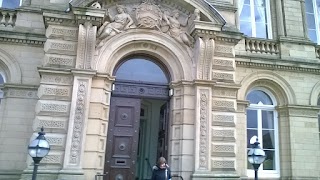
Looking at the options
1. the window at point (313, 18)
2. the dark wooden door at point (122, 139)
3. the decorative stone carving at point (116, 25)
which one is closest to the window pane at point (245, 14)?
the window at point (313, 18)

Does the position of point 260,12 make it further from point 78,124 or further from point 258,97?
point 78,124

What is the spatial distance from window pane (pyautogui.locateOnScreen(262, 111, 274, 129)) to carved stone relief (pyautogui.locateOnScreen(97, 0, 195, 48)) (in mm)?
3916

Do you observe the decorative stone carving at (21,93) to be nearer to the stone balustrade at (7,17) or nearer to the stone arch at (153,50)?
the stone balustrade at (7,17)

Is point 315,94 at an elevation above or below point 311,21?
below

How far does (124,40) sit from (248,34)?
5.25 m

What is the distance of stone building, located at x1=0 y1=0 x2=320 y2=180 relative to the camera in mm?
7969

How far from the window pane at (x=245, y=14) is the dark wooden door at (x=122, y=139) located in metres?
5.65

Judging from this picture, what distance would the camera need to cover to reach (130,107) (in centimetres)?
884

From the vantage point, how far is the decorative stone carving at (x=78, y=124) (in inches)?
299

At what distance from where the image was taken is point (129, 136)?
338 inches

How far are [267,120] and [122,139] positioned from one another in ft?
17.3

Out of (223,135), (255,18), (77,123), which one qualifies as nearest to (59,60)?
(77,123)

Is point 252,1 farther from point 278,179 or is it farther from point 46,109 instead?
point 46,109

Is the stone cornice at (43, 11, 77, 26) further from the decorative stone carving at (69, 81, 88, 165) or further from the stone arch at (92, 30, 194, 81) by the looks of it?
the decorative stone carving at (69, 81, 88, 165)
